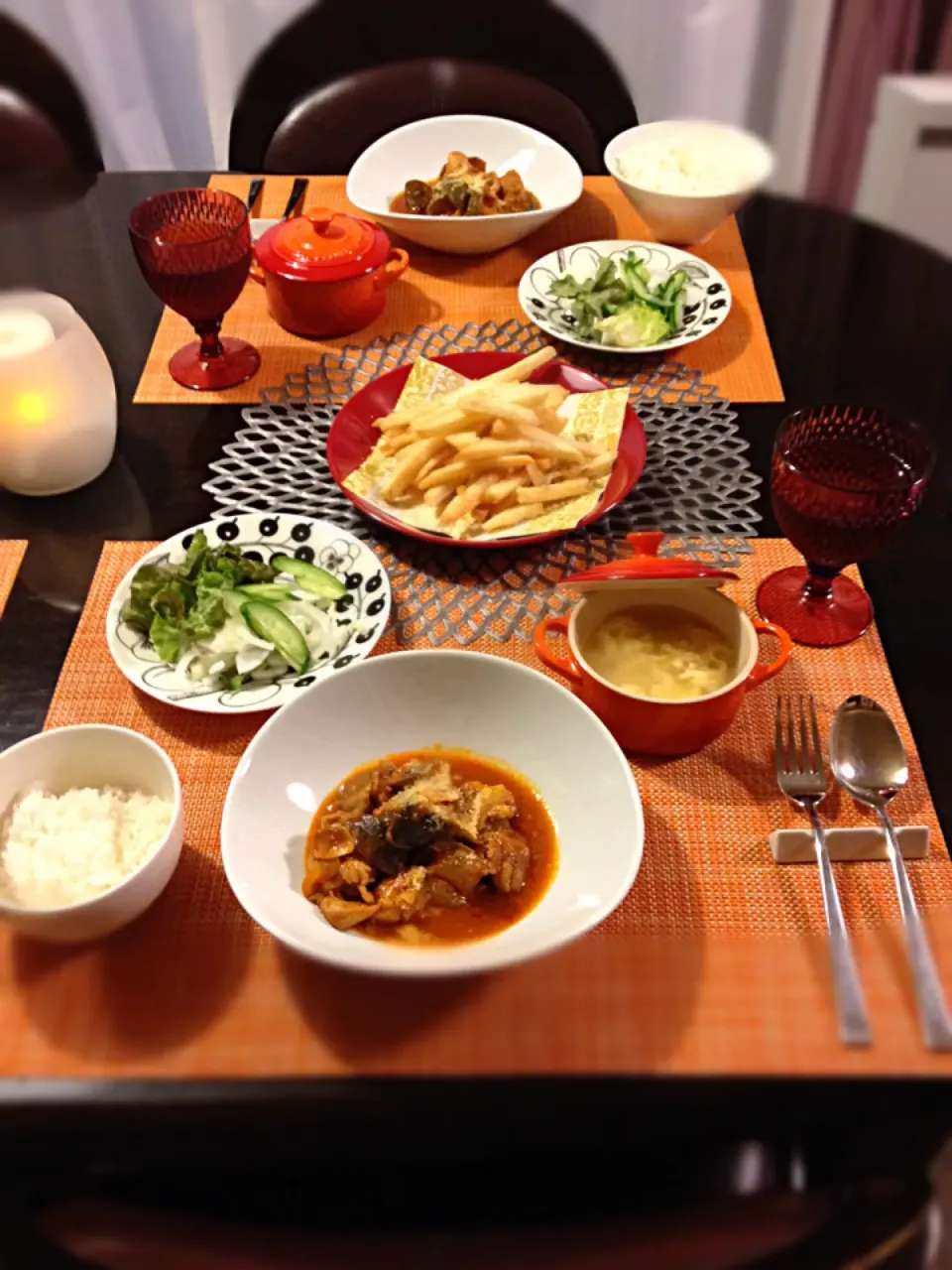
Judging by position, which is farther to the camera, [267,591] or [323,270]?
[323,270]

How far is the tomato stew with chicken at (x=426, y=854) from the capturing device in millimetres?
744

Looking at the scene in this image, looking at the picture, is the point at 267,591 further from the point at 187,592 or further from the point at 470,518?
the point at 470,518

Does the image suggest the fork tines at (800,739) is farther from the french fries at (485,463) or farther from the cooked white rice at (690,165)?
the cooked white rice at (690,165)

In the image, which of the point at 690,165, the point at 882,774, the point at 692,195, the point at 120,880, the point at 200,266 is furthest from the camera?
the point at 690,165

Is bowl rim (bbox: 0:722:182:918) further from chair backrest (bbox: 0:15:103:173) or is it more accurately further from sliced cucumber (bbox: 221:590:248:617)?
chair backrest (bbox: 0:15:103:173)

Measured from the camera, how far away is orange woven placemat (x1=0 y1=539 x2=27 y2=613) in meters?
1.06

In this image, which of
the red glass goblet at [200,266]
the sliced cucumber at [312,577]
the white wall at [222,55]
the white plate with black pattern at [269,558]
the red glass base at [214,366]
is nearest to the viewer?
the white plate with black pattern at [269,558]

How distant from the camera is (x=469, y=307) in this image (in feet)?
5.08

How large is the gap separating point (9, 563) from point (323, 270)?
0.61 metres

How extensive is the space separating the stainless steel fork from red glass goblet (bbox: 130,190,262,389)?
2.97 ft

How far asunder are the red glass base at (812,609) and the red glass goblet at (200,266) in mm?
798

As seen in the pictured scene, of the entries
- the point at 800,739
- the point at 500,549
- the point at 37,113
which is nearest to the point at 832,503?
the point at 800,739

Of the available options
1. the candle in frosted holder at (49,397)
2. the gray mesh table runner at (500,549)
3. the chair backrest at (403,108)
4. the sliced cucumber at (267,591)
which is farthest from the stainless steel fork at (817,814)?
the chair backrest at (403,108)

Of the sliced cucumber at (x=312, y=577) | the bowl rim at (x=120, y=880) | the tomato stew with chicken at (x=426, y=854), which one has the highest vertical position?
the bowl rim at (x=120, y=880)
